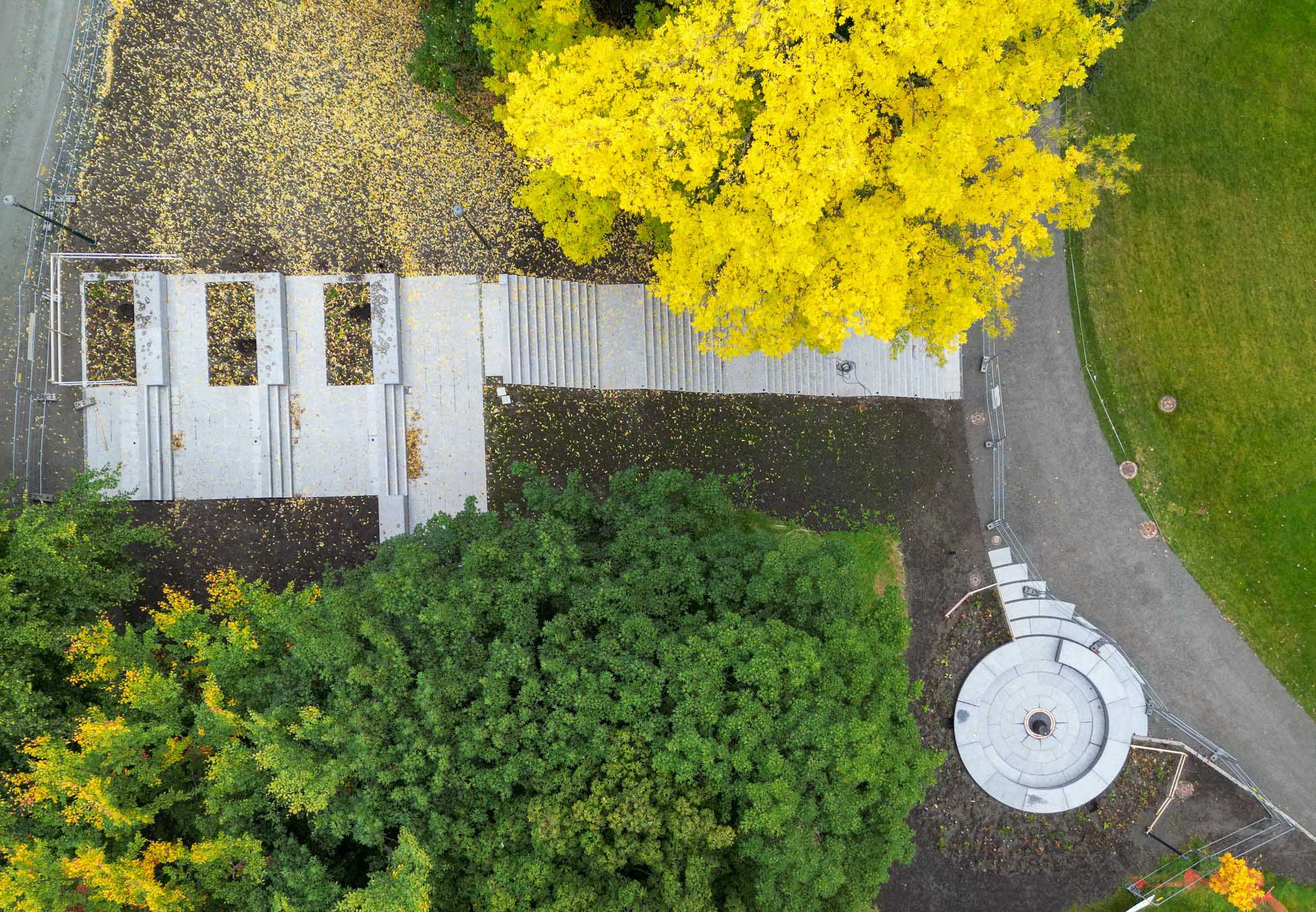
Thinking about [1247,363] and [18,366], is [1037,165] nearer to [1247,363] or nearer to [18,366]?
[1247,363]

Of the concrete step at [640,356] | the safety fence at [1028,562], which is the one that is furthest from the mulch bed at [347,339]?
the safety fence at [1028,562]

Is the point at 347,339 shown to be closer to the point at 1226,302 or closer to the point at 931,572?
the point at 931,572

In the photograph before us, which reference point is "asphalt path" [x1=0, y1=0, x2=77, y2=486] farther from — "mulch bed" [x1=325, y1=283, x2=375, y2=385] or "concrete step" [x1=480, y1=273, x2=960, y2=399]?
A: "concrete step" [x1=480, y1=273, x2=960, y2=399]

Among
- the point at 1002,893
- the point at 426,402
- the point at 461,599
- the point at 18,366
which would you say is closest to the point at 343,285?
the point at 426,402

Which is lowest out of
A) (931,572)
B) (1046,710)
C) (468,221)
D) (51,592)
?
(1046,710)

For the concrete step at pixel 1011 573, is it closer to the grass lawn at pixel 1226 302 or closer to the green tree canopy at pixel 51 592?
the grass lawn at pixel 1226 302

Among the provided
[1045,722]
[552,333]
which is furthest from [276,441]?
[1045,722]
